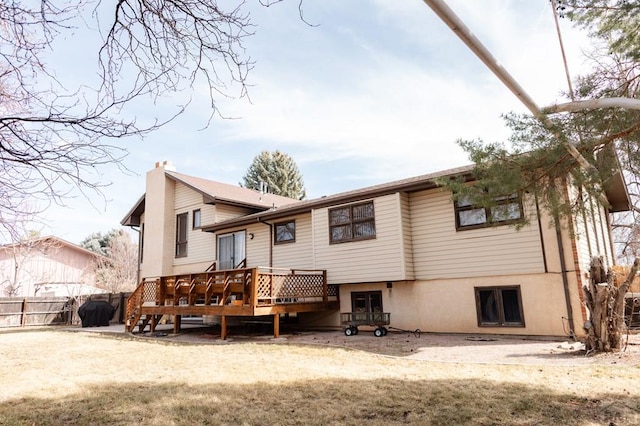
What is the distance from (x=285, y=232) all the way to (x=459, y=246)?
6.51 meters

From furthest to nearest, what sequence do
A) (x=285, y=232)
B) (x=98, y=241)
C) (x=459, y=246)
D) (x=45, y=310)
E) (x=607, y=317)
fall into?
(x=98, y=241), (x=45, y=310), (x=285, y=232), (x=459, y=246), (x=607, y=317)

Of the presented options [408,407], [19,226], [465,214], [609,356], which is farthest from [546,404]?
[465,214]

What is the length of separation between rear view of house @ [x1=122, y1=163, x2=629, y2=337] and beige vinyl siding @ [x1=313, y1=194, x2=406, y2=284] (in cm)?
3

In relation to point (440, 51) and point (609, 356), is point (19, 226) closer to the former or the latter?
point (440, 51)

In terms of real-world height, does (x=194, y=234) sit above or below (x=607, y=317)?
above

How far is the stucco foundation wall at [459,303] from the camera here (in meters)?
9.56

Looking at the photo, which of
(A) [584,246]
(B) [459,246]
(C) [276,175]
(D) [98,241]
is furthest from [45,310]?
(D) [98,241]

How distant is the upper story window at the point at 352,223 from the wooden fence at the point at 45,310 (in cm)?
1286

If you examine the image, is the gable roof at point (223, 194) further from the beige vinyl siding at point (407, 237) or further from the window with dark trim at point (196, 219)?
the beige vinyl siding at point (407, 237)

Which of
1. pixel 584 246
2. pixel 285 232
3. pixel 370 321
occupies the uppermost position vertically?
pixel 285 232

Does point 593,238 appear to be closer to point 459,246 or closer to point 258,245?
point 459,246

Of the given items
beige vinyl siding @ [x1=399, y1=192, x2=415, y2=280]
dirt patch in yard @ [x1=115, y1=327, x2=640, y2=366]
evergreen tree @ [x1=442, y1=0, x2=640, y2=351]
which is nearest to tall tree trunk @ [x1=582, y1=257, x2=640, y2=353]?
dirt patch in yard @ [x1=115, y1=327, x2=640, y2=366]

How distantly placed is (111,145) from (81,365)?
21.2 feet

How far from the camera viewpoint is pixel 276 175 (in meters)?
42.2
